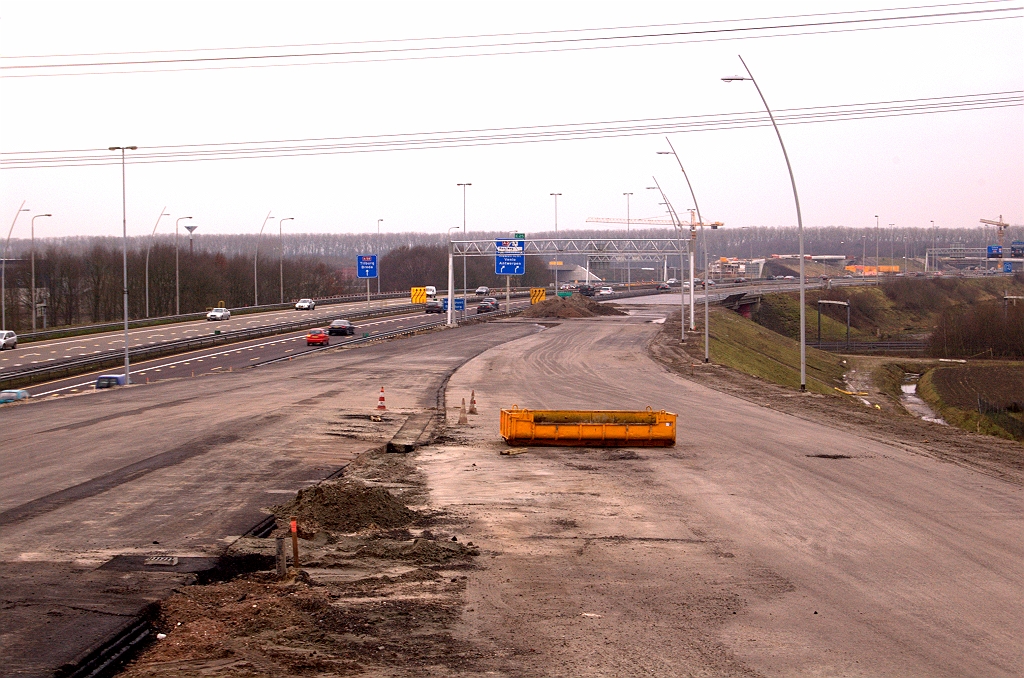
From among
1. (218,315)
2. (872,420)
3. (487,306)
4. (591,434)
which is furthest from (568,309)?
(591,434)

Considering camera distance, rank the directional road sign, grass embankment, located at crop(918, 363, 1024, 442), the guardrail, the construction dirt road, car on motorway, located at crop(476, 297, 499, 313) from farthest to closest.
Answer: car on motorway, located at crop(476, 297, 499, 313) < the directional road sign < the guardrail < grass embankment, located at crop(918, 363, 1024, 442) < the construction dirt road

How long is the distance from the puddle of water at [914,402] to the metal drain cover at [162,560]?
3910cm

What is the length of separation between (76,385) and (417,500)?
117 feet

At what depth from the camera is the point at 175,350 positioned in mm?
58344

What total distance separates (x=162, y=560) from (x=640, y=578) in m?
5.94

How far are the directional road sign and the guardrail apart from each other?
56.6 ft

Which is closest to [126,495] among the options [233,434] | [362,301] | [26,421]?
[233,434]

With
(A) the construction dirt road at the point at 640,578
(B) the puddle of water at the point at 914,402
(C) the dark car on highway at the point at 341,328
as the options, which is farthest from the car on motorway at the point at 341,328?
(A) the construction dirt road at the point at 640,578

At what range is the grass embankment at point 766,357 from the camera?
174 feet

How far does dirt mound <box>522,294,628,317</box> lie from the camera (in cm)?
8775

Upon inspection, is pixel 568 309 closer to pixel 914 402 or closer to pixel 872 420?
pixel 914 402

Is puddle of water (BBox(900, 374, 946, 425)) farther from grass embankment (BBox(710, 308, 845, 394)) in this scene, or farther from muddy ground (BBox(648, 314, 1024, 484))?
grass embankment (BBox(710, 308, 845, 394))

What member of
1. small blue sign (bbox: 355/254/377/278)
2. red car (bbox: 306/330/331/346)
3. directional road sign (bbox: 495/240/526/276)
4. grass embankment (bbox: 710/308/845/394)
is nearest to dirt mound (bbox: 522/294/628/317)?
directional road sign (bbox: 495/240/526/276)

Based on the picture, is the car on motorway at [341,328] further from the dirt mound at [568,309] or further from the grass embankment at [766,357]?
the grass embankment at [766,357]
